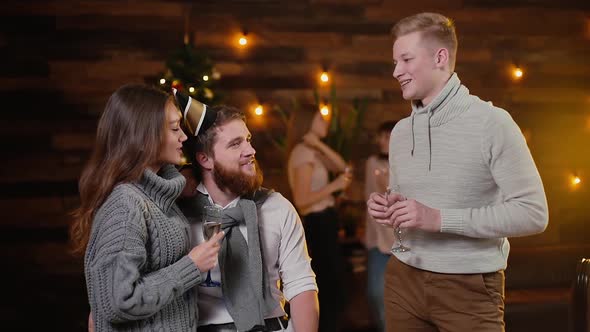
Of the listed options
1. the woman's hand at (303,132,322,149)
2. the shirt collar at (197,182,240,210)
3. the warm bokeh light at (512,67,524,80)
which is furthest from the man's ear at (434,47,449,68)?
the warm bokeh light at (512,67,524,80)

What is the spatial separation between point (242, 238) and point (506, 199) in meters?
0.80

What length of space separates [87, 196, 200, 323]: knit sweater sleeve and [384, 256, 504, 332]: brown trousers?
2.21 feet

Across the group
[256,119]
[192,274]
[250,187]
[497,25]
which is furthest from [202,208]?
[497,25]

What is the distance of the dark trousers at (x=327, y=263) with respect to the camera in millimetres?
3955

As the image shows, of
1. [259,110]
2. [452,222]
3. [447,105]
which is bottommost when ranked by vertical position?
[452,222]

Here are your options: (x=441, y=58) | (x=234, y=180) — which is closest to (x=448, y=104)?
A: (x=441, y=58)

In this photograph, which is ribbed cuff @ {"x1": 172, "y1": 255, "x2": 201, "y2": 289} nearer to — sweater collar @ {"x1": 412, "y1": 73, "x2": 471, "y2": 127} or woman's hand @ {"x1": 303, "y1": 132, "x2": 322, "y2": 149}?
sweater collar @ {"x1": 412, "y1": 73, "x2": 471, "y2": 127}

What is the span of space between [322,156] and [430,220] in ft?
7.86

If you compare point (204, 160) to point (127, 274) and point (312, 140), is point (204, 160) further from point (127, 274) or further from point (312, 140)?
point (312, 140)

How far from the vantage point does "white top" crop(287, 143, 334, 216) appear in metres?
4.03

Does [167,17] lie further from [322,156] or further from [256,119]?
[322,156]

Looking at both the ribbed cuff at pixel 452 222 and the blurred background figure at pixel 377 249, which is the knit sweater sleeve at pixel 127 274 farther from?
the blurred background figure at pixel 377 249

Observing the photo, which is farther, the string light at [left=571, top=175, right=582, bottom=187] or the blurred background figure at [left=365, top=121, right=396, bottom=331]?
the string light at [left=571, top=175, right=582, bottom=187]

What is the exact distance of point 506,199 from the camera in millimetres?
1869
